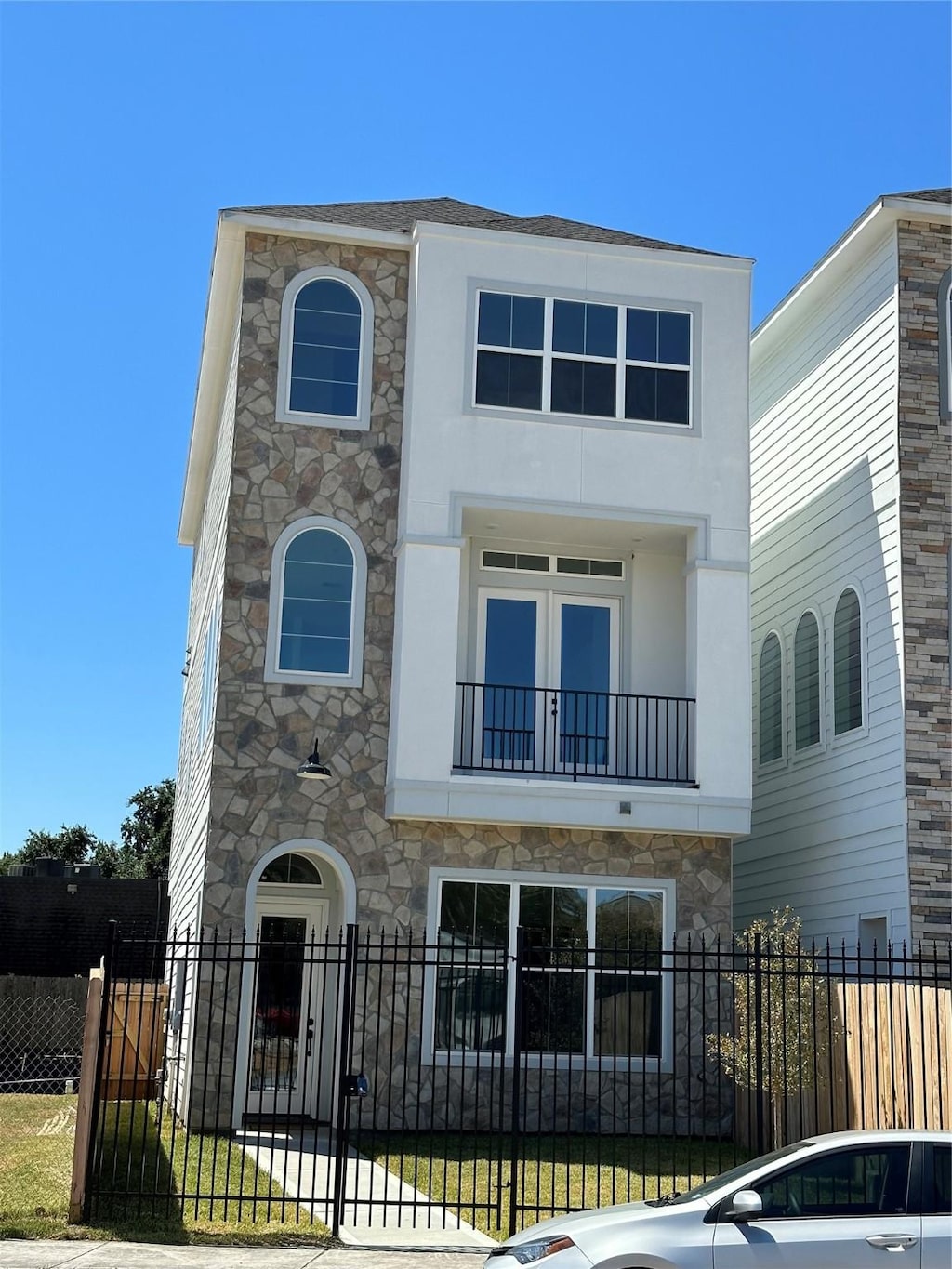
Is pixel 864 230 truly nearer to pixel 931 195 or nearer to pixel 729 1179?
pixel 931 195

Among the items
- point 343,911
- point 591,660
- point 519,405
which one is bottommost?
point 343,911

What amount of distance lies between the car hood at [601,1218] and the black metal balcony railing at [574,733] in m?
9.42

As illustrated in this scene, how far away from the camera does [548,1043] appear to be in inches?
649

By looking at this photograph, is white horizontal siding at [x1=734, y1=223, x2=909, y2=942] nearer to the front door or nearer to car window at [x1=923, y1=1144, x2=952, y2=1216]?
the front door

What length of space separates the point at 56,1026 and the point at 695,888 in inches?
569

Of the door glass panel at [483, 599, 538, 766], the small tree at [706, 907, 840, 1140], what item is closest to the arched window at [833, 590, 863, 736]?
the small tree at [706, 907, 840, 1140]

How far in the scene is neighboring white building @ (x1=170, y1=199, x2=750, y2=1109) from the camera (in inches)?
659

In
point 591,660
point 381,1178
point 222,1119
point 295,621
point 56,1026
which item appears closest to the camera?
point 381,1178

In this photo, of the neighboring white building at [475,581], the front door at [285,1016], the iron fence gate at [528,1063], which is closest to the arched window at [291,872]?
the neighboring white building at [475,581]

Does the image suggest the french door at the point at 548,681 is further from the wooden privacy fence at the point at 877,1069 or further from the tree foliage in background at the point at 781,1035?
the wooden privacy fence at the point at 877,1069

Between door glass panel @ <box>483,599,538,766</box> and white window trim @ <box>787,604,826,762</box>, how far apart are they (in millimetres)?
3958

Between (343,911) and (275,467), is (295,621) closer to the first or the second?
(275,467)

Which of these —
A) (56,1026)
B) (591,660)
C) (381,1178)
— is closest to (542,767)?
(591,660)

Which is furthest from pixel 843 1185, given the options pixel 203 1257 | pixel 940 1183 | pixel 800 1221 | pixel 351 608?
pixel 351 608
